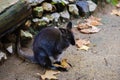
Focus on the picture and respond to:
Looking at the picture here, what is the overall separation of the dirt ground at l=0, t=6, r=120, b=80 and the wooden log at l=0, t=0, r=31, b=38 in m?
0.52

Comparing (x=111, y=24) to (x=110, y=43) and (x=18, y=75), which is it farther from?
(x=18, y=75)

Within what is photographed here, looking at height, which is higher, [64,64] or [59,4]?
[59,4]

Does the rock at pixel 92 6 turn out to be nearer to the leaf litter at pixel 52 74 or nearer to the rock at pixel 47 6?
the rock at pixel 47 6

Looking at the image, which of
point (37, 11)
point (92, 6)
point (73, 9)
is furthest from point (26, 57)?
point (92, 6)

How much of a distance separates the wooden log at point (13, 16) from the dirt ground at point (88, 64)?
52cm

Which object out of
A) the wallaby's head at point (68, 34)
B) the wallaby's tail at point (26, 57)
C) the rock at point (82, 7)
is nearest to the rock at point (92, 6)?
the rock at point (82, 7)

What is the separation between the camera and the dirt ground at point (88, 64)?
13.9 feet

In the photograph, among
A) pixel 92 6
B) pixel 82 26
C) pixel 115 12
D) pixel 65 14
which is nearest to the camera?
pixel 82 26

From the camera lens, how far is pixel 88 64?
14.8ft

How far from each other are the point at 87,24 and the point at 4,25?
6.40 feet

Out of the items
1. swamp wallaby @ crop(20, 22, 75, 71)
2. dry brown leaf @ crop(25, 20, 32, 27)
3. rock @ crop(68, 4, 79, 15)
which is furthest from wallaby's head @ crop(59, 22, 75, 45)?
rock @ crop(68, 4, 79, 15)

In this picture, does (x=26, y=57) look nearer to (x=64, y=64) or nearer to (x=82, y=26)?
(x=64, y=64)

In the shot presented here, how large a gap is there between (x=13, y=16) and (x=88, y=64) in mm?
1259

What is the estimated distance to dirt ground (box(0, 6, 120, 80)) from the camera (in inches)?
167
